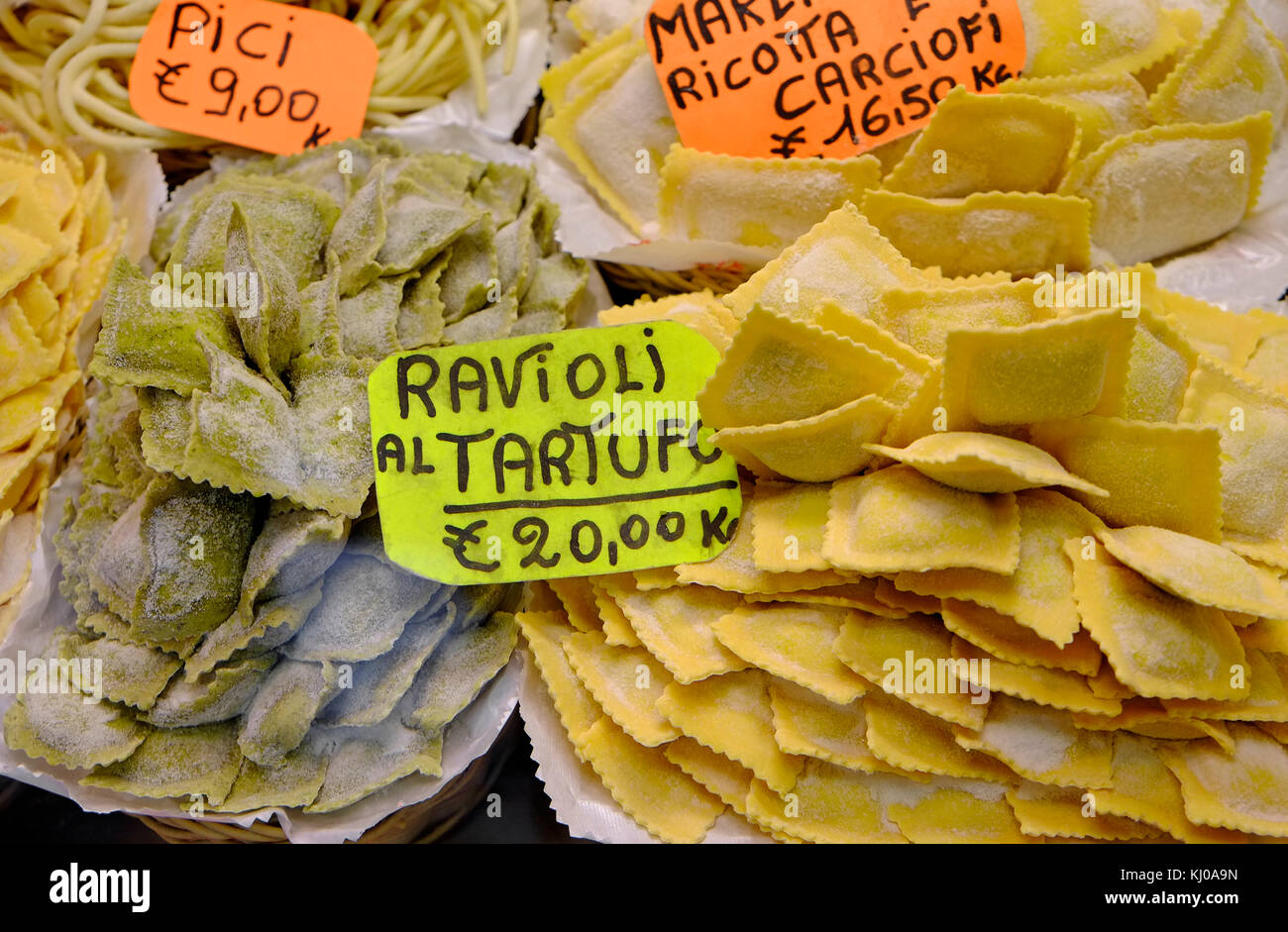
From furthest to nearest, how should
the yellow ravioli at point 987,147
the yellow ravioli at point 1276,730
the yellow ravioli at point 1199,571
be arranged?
the yellow ravioli at point 987,147 → the yellow ravioli at point 1276,730 → the yellow ravioli at point 1199,571

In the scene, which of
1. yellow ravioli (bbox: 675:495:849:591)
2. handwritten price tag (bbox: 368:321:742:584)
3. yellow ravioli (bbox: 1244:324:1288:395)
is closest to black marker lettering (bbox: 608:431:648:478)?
handwritten price tag (bbox: 368:321:742:584)

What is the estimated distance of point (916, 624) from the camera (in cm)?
88

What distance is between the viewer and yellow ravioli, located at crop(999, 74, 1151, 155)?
1146 mm

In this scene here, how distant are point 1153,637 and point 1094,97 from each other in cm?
69

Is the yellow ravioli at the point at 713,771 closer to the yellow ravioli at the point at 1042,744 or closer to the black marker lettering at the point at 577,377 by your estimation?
the yellow ravioli at the point at 1042,744

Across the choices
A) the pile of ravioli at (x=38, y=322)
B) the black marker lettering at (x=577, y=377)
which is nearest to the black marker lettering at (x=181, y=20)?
the pile of ravioli at (x=38, y=322)

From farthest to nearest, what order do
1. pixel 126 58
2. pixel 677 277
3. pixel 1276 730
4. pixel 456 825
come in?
pixel 126 58 → pixel 677 277 → pixel 456 825 → pixel 1276 730

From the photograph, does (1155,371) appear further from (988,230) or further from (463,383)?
(463,383)

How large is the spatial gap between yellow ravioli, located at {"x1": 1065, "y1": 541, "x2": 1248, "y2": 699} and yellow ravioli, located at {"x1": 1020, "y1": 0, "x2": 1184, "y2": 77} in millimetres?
680

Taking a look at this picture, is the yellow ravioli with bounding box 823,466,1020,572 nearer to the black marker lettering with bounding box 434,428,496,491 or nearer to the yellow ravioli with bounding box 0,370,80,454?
the black marker lettering with bounding box 434,428,496,491

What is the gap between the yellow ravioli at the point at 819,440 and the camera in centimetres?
85

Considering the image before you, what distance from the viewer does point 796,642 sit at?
0.91m

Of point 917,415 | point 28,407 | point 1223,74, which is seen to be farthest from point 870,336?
point 28,407

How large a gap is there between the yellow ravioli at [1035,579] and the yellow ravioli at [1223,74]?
585 millimetres
